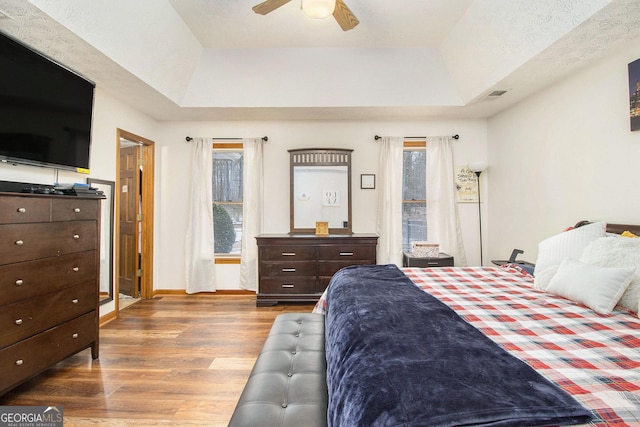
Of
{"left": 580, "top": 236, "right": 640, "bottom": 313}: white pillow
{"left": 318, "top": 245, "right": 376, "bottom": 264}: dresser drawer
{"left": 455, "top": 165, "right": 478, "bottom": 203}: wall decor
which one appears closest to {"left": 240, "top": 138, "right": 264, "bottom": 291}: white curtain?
{"left": 318, "top": 245, "right": 376, "bottom": 264}: dresser drawer

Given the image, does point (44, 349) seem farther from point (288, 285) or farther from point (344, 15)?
point (344, 15)

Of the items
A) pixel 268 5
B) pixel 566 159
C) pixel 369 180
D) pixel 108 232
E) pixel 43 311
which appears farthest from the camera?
pixel 369 180

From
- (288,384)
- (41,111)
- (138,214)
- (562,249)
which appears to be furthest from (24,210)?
(562,249)

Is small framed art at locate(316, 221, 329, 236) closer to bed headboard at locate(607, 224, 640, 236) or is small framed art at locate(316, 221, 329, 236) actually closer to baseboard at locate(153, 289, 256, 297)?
baseboard at locate(153, 289, 256, 297)

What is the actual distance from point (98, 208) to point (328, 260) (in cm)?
247

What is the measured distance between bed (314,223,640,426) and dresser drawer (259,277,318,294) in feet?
5.84

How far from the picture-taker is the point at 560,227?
295cm

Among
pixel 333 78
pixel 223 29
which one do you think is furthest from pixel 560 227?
pixel 223 29

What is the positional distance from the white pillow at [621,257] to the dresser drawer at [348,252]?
2227mm

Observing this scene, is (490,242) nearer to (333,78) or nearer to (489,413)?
(333,78)

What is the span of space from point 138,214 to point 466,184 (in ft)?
15.3

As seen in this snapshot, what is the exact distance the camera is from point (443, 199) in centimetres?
420

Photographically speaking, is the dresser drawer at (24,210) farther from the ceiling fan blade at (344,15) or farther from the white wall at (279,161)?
the ceiling fan blade at (344,15)

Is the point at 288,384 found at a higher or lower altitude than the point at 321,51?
lower
